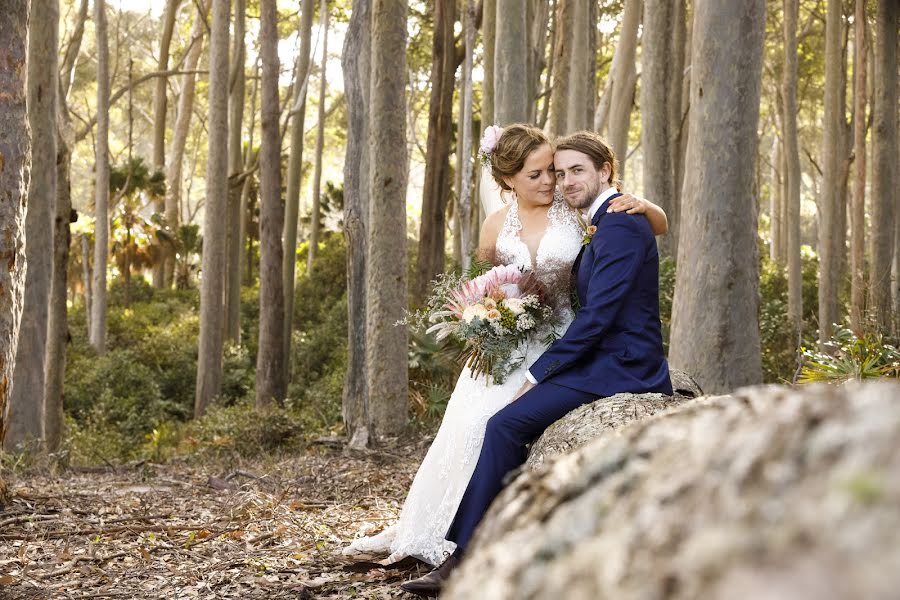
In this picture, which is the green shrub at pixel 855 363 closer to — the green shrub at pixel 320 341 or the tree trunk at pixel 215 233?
the green shrub at pixel 320 341

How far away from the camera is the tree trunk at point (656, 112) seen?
1159 cm

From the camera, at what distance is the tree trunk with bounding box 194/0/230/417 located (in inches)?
592

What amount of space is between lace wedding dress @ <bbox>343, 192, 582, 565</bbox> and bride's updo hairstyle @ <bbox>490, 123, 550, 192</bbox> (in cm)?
35

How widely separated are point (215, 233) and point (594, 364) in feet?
38.9

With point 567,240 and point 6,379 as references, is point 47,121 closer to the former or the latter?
point 6,379

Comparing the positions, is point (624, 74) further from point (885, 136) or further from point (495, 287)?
point (495, 287)

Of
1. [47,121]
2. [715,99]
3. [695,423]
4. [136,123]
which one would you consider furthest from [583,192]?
[136,123]

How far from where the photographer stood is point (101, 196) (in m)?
18.9

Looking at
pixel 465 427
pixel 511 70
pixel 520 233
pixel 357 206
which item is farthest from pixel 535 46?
pixel 465 427

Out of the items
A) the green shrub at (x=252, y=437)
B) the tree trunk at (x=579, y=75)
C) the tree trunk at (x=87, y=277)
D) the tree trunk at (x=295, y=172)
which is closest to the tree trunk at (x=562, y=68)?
the tree trunk at (x=579, y=75)

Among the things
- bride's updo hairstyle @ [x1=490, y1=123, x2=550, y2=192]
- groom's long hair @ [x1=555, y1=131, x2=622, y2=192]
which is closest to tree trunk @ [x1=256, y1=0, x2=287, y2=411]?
bride's updo hairstyle @ [x1=490, y1=123, x2=550, y2=192]

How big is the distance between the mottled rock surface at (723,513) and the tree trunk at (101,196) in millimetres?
18645

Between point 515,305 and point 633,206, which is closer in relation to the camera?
point 633,206

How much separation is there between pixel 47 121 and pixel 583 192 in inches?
259
